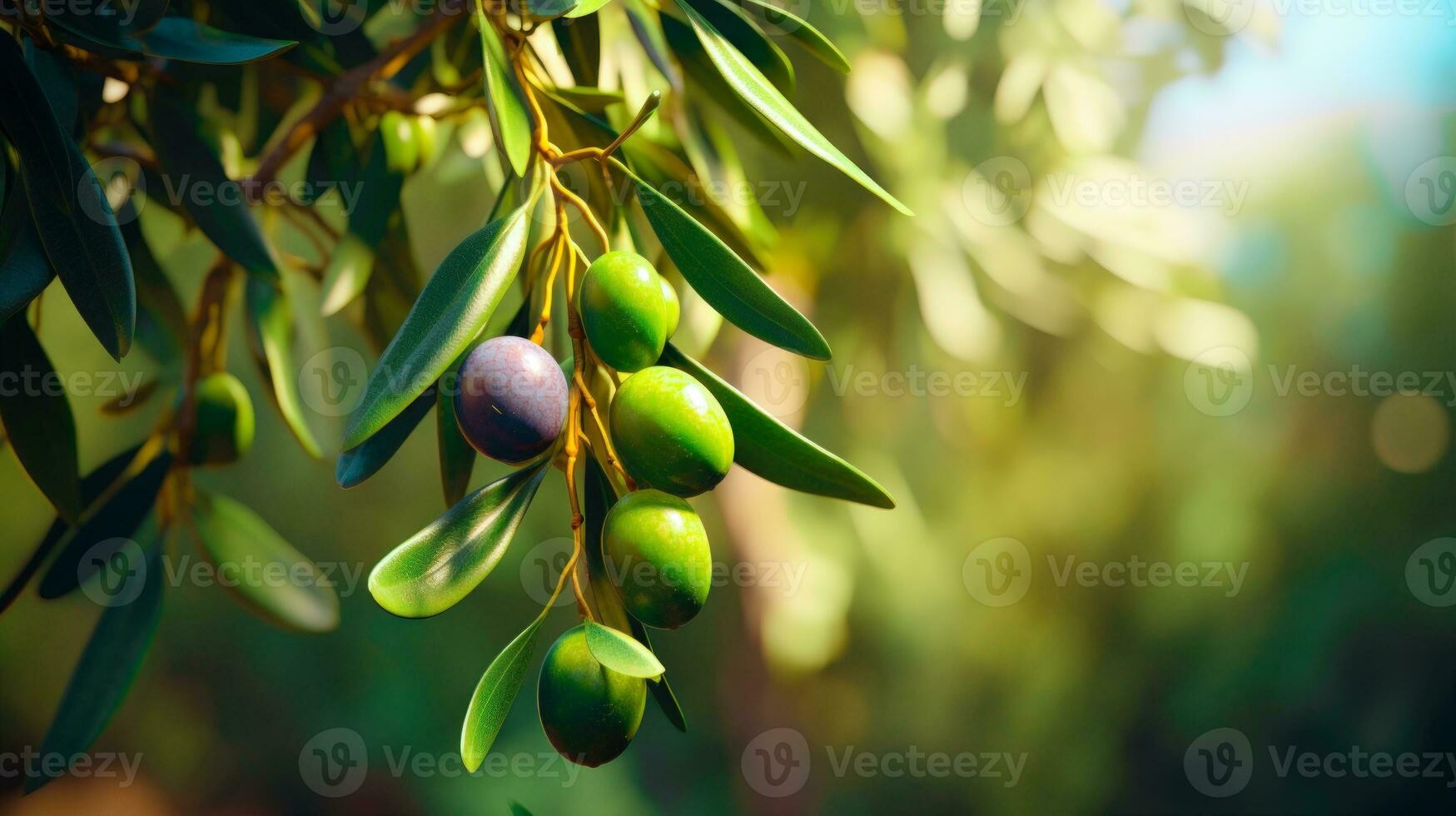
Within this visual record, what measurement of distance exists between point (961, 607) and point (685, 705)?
0.62 meters

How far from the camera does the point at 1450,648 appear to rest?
6.84 feet

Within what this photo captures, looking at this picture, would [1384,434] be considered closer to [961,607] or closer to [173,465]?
[961,607]

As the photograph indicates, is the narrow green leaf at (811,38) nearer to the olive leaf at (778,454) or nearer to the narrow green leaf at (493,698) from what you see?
the olive leaf at (778,454)

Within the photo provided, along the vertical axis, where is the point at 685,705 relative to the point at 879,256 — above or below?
below

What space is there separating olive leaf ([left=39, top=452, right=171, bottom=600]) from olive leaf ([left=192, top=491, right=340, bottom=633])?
1.5 inches

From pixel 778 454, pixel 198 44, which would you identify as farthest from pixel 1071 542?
pixel 198 44

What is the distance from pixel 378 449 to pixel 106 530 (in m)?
0.39

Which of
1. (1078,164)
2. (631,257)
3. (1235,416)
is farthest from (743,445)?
(1235,416)

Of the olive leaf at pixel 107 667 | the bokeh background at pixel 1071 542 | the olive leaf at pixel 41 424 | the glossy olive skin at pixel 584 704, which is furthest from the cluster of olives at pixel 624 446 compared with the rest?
the bokeh background at pixel 1071 542

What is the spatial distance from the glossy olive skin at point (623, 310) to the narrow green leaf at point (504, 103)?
54 millimetres

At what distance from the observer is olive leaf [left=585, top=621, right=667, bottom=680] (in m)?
0.30

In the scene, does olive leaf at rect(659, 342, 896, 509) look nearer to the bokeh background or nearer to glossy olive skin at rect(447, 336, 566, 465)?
glossy olive skin at rect(447, 336, 566, 465)

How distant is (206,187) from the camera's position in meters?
0.52

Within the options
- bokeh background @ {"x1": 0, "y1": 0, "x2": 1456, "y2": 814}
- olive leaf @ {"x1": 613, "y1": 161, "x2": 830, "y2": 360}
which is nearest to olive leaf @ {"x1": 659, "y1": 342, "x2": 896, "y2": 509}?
olive leaf @ {"x1": 613, "y1": 161, "x2": 830, "y2": 360}
